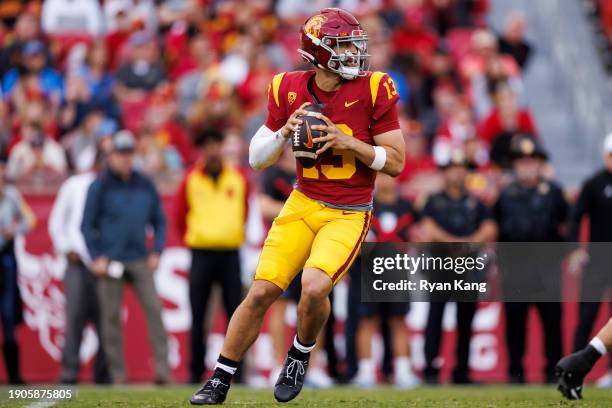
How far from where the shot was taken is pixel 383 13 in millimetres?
16266

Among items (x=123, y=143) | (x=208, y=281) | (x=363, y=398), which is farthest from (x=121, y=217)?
(x=363, y=398)

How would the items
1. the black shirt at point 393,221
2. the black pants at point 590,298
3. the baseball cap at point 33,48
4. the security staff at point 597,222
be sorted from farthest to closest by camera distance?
1. the baseball cap at point 33,48
2. the black shirt at point 393,221
3. the security staff at point 597,222
4. the black pants at point 590,298

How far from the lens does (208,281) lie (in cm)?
1129

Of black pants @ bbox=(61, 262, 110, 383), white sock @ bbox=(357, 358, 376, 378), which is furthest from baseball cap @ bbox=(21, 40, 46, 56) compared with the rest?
white sock @ bbox=(357, 358, 376, 378)

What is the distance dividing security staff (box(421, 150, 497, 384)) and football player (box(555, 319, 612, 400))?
3.26m

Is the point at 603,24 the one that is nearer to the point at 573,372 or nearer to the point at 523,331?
the point at 523,331

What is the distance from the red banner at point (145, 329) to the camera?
1194 centimetres

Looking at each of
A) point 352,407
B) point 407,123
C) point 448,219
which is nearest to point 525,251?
point 448,219

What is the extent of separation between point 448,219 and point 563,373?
361 cm

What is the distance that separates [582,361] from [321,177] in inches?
76.3

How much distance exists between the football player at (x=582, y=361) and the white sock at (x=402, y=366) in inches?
129

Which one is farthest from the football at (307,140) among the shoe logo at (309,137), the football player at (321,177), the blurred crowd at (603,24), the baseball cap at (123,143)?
the blurred crowd at (603,24)

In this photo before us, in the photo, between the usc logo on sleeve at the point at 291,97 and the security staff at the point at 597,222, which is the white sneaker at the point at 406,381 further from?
the usc logo on sleeve at the point at 291,97

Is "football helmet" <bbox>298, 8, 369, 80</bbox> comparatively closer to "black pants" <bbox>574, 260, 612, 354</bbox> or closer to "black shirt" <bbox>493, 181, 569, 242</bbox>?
Answer: "black pants" <bbox>574, 260, 612, 354</bbox>
